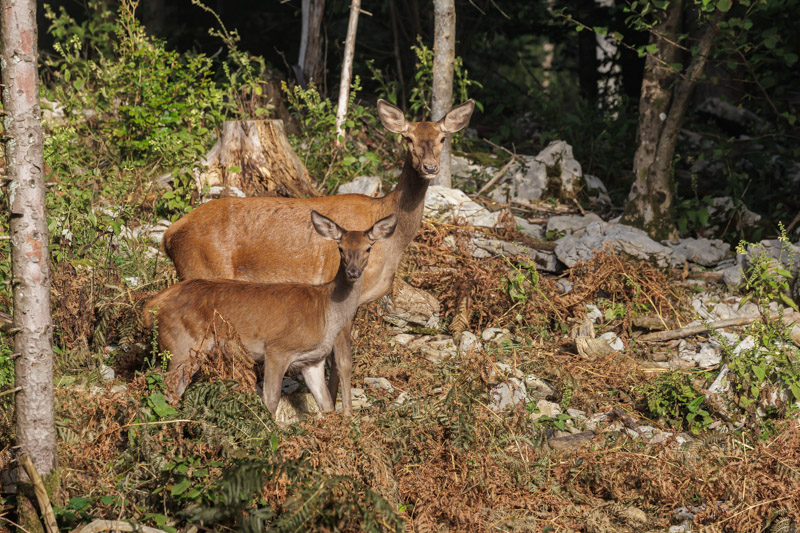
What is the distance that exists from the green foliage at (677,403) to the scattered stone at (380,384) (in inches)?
78.1

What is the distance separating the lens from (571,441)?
6449mm

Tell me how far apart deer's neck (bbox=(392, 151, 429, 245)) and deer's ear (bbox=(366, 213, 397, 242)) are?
1.89 ft

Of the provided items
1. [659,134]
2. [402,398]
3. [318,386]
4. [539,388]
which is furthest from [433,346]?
[659,134]

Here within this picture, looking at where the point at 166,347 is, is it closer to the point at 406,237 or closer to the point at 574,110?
the point at 406,237

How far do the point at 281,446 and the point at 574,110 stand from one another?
39.5 ft

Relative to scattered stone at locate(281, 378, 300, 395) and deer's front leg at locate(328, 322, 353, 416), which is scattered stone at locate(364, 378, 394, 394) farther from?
scattered stone at locate(281, 378, 300, 395)

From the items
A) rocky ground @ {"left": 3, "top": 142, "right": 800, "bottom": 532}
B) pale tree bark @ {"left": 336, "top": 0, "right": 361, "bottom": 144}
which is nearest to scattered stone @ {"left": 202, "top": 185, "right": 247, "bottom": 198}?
rocky ground @ {"left": 3, "top": 142, "right": 800, "bottom": 532}

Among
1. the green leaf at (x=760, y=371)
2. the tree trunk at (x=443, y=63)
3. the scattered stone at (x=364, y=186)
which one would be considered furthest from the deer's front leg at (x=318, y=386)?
the tree trunk at (x=443, y=63)

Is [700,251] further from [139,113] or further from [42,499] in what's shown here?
[42,499]

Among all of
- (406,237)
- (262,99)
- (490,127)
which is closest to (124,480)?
(406,237)

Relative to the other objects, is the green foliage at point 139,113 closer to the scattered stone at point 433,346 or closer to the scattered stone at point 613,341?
the scattered stone at point 433,346

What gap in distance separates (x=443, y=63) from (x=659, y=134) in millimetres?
2694

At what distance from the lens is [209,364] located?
243 inches

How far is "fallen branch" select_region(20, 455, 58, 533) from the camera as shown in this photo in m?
4.87
